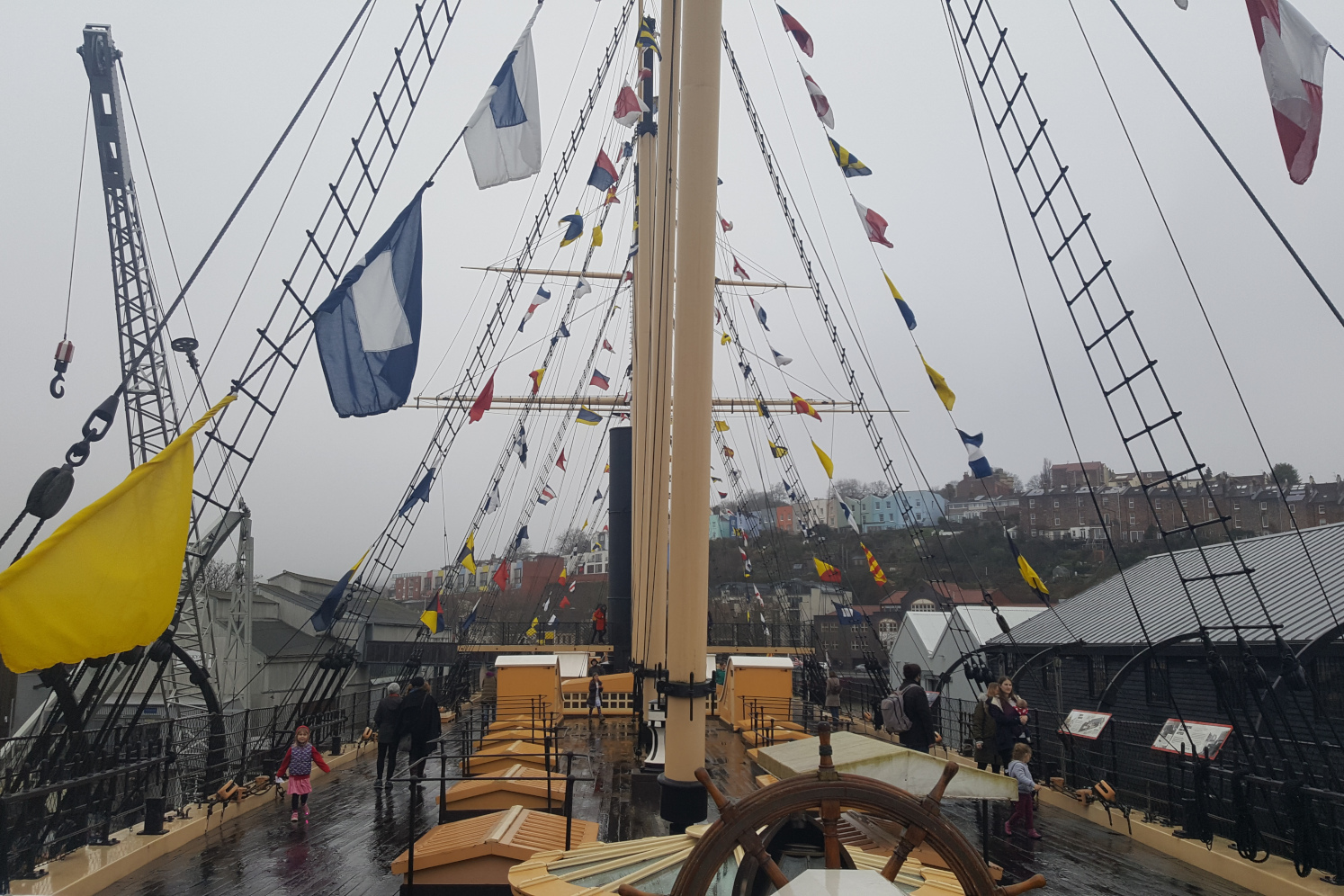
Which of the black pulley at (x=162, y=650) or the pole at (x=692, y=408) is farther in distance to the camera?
the black pulley at (x=162, y=650)

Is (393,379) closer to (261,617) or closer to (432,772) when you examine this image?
(432,772)

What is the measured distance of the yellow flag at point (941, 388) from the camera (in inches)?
351

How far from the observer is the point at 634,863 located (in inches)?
140

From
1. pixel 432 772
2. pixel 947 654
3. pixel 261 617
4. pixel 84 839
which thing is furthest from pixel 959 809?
pixel 261 617

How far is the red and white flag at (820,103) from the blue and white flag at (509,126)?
10.4 feet

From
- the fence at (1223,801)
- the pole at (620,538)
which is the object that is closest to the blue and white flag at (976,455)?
the fence at (1223,801)

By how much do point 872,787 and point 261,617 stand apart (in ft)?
150

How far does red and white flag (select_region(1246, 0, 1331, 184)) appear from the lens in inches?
220

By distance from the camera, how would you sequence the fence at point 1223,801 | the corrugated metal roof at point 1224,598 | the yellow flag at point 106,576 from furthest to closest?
the corrugated metal roof at point 1224,598 → the fence at point 1223,801 → the yellow flag at point 106,576

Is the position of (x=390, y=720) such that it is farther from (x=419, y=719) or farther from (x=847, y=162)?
(x=847, y=162)

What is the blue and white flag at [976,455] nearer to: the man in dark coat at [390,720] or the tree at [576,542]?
the man in dark coat at [390,720]

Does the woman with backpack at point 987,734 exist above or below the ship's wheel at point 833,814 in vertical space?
below

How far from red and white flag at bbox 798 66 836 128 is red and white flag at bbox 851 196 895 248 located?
0.95 meters

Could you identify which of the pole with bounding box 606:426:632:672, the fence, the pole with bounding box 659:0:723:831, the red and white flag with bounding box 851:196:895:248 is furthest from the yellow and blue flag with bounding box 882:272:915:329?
the pole with bounding box 606:426:632:672
